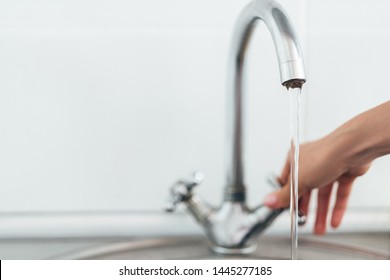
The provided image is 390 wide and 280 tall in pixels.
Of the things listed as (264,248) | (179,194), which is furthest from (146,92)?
(264,248)

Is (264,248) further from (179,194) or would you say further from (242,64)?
(242,64)

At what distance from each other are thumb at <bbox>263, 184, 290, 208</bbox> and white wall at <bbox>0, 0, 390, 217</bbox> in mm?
106

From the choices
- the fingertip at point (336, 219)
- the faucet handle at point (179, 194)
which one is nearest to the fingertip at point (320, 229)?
the fingertip at point (336, 219)

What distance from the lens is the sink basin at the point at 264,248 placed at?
0.64 m

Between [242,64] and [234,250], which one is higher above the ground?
[242,64]

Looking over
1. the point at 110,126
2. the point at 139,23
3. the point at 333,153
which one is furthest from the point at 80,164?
the point at 333,153

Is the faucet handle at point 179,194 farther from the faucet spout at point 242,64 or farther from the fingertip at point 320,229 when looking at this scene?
the fingertip at point 320,229

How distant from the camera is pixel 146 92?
67cm

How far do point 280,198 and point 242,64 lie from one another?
151 mm

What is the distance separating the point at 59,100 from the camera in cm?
66

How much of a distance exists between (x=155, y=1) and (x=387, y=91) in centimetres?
31

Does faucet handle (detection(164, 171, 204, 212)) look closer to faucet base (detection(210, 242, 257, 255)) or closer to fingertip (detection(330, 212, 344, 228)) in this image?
faucet base (detection(210, 242, 257, 255))

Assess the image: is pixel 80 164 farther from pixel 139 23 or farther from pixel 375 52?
pixel 375 52

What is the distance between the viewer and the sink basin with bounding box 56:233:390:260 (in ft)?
2.11
